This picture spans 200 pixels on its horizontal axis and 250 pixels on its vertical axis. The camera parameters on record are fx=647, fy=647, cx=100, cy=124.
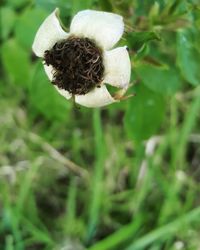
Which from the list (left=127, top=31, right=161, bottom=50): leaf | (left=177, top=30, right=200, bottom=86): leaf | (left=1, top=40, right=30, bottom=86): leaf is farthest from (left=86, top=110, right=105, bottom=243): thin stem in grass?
(left=127, top=31, right=161, bottom=50): leaf

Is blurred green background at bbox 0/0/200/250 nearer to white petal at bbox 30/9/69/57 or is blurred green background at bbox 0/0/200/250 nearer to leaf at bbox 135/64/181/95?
leaf at bbox 135/64/181/95

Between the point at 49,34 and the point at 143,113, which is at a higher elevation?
the point at 49,34

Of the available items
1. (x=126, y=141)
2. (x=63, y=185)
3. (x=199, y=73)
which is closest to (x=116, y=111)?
(x=126, y=141)

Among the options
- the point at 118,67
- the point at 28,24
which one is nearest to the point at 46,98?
the point at 28,24

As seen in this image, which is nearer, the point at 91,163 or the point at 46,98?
the point at 46,98

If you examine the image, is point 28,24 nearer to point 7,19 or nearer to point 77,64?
point 7,19
